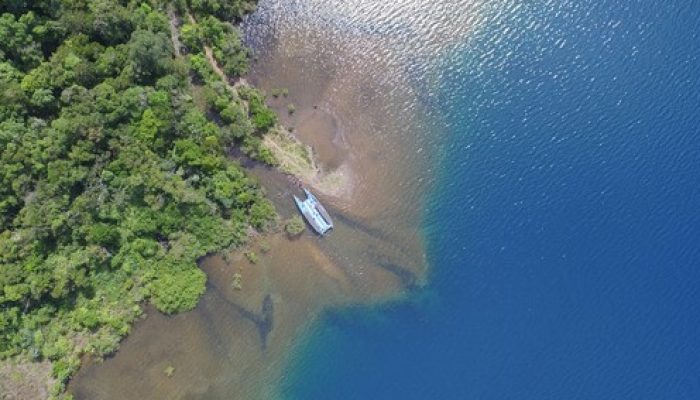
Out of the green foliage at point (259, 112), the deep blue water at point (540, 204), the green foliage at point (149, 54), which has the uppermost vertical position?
the green foliage at point (149, 54)

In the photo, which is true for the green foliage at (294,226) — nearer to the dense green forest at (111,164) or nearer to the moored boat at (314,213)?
the moored boat at (314,213)

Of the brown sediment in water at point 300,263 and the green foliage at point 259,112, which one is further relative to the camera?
the brown sediment in water at point 300,263

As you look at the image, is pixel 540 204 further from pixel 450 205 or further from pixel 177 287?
pixel 177 287

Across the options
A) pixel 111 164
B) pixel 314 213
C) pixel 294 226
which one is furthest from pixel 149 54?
pixel 314 213

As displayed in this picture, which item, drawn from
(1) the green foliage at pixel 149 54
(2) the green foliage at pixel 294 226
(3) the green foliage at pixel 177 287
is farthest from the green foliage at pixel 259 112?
(3) the green foliage at pixel 177 287

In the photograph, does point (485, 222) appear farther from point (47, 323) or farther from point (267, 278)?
point (47, 323)

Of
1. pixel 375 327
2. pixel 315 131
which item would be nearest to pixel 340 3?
pixel 315 131

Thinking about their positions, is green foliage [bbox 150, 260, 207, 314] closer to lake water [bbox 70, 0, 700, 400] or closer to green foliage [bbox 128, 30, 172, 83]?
lake water [bbox 70, 0, 700, 400]

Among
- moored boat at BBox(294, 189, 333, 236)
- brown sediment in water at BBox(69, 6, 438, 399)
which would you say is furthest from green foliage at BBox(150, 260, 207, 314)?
moored boat at BBox(294, 189, 333, 236)
